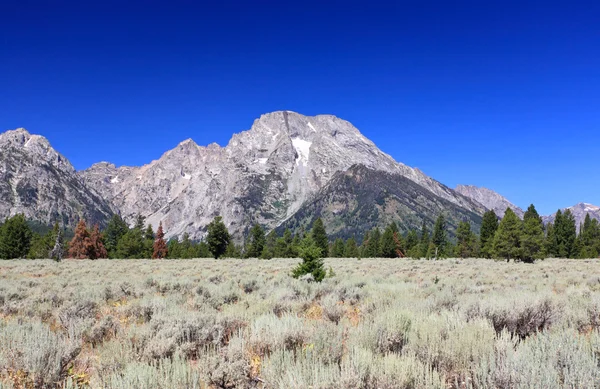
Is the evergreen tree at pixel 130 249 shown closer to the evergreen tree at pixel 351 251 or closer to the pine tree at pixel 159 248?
the pine tree at pixel 159 248

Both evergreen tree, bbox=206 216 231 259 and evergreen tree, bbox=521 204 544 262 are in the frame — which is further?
evergreen tree, bbox=206 216 231 259

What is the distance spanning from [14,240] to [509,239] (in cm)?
8078

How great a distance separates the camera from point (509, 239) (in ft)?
151

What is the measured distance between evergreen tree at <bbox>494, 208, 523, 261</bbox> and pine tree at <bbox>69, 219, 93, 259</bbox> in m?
68.9

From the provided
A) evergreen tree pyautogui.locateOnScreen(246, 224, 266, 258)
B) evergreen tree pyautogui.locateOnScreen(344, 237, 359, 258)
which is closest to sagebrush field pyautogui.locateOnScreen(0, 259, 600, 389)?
evergreen tree pyautogui.locateOnScreen(246, 224, 266, 258)

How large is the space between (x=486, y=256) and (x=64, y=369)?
2858 inches

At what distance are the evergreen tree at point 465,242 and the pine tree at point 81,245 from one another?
73927mm

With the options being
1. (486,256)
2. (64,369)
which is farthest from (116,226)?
(64,369)

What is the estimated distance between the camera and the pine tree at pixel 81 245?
62.2 metres

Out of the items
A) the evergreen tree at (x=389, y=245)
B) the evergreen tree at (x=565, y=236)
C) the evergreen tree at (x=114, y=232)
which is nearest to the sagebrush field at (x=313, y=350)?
the evergreen tree at (x=389, y=245)

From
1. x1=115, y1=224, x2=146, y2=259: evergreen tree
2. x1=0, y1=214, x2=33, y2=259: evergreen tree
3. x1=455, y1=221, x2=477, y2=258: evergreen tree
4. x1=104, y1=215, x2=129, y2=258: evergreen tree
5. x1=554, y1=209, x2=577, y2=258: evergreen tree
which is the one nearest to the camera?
x1=0, y1=214, x2=33, y2=259: evergreen tree

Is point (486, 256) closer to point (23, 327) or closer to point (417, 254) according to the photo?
point (417, 254)

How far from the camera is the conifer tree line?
1849 inches

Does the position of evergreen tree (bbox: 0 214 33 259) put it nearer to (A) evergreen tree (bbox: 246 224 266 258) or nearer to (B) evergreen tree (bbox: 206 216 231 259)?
(B) evergreen tree (bbox: 206 216 231 259)
